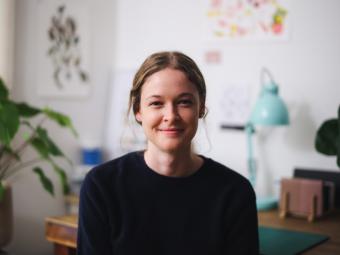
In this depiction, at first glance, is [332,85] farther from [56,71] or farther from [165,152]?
[56,71]

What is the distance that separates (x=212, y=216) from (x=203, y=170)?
138 mm

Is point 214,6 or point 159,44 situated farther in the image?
point 159,44

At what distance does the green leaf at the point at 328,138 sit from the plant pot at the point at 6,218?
1433mm

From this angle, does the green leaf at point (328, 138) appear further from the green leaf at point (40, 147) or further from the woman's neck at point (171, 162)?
the green leaf at point (40, 147)

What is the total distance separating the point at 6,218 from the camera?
2244mm

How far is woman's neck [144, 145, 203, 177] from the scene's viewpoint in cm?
132

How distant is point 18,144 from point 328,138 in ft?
5.42

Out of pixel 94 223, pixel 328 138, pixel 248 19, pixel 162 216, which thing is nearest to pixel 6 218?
pixel 94 223

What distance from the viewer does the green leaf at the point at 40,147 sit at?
223 cm

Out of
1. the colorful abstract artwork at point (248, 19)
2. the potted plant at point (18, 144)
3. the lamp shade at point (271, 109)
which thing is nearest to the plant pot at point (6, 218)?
the potted plant at point (18, 144)

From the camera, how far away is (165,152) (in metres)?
1.31

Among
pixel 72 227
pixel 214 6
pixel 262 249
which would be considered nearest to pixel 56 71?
pixel 214 6

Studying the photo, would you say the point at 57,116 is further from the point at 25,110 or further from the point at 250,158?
the point at 250,158

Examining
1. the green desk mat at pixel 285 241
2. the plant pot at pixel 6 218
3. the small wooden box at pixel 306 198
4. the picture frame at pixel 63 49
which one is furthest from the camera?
the picture frame at pixel 63 49
